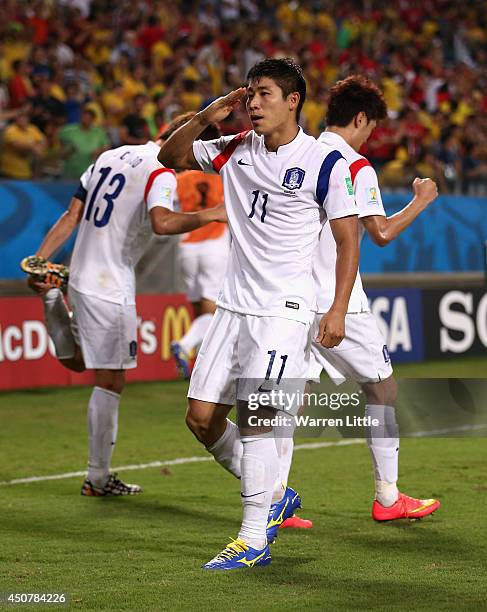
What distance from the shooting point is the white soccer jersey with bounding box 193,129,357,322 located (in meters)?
5.22

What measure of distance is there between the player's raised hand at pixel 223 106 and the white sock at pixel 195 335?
242 inches

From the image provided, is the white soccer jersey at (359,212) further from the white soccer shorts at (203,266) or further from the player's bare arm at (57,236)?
the white soccer shorts at (203,266)

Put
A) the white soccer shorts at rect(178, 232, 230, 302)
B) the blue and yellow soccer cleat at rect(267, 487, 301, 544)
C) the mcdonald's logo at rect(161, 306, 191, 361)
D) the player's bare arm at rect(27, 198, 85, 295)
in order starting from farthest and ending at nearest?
the mcdonald's logo at rect(161, 306, 191, 361) < the white soccer shorts at rect(178, 232, 230, 302) < the player's bare arm at rect(27, 198, 85, 295) < the blue and yellow soccer cleat at rect(267, 487, 301, 544)

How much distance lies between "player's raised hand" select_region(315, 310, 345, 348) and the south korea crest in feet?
1.87

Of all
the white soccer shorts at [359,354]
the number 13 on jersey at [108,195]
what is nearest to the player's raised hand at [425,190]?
the white soccer shorts at [359,354]

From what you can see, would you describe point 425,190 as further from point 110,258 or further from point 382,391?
point 110,258

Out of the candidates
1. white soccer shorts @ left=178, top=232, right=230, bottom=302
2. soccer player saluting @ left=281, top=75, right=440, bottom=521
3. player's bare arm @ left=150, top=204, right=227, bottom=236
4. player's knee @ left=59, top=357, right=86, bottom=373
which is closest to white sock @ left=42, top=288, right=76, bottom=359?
player's knee @ left=59, top=357, right=86, bottom=373

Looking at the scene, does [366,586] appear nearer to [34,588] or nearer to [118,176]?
[34,588]

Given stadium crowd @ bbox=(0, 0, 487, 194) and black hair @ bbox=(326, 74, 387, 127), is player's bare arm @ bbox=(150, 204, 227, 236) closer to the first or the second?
black hair @ bbox=(326, 74, 387, 127)

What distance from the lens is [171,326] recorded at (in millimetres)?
13078

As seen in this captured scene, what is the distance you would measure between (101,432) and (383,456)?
1.70 meters

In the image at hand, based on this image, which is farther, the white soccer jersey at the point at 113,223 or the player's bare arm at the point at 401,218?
the white soccer jersey at the point at 113,223

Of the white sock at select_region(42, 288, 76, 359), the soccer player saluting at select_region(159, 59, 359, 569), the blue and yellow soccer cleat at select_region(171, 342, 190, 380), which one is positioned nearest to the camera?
the soccer player saluting at select_region(159, 59, 359, 569)

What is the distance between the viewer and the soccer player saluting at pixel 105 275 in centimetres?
711
